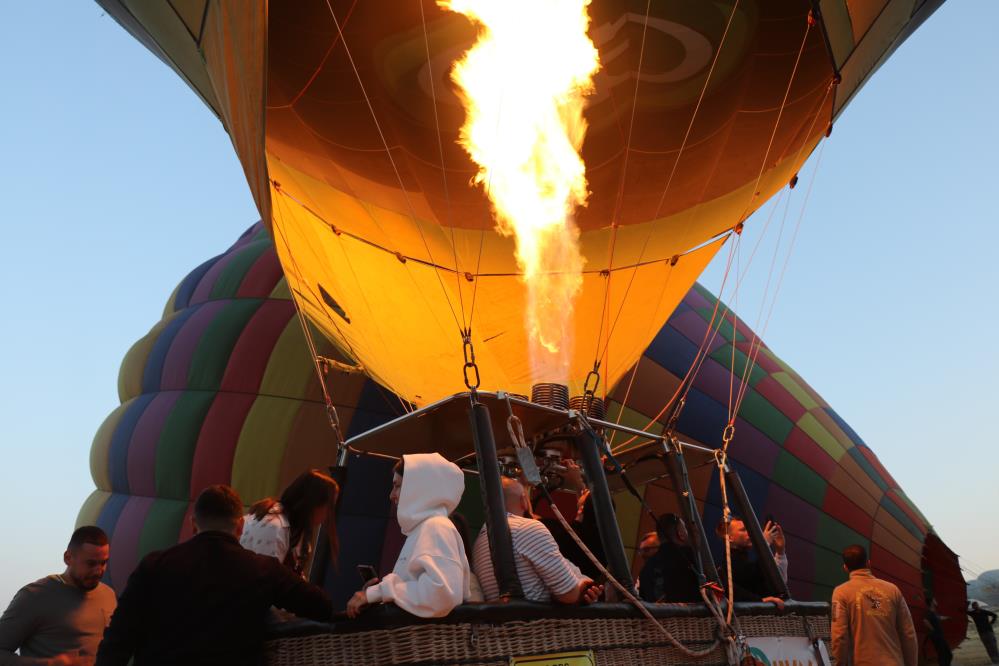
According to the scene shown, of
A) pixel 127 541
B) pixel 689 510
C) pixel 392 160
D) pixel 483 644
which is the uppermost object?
pixel 392 160

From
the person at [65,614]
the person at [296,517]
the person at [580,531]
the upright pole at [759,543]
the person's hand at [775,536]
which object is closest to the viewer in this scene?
the person at [296,517]

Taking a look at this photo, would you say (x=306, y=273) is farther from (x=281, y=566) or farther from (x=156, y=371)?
(x=156, y=371)

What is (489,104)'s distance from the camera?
4.17 metres

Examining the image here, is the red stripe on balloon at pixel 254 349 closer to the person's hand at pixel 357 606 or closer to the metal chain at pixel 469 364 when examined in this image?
the metal chain at pixel 469 364

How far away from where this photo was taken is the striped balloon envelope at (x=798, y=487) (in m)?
7.14

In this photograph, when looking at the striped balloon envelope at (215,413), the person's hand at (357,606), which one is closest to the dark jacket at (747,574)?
the person's hand at (357,606)

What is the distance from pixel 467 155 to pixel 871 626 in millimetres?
2815

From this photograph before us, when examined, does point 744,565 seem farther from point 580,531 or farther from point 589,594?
point 589,594

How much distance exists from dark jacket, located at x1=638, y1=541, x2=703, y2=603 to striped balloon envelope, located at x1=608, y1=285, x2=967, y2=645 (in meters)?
3.49

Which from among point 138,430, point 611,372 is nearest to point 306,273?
point 611,372

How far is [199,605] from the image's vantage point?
191 cm

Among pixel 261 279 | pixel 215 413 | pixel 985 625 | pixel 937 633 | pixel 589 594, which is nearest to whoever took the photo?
pixel 589 594

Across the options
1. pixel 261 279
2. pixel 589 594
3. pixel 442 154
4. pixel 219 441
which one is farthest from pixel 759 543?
pixel 261 279

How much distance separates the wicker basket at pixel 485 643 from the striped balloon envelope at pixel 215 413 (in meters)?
4.29
